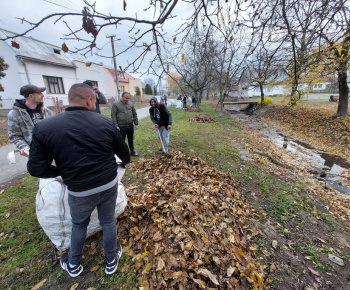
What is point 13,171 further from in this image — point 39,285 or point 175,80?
point 175,80

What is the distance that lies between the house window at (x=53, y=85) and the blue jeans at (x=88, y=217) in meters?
18.5

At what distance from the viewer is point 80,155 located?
1.55m

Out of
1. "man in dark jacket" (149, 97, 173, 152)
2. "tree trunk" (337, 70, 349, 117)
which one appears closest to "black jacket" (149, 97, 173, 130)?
"man in dark jacket" (149, 97, 173, 152)

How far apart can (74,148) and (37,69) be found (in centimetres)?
1822

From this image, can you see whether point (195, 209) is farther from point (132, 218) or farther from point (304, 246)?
point (304, 246)

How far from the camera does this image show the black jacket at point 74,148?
150cm

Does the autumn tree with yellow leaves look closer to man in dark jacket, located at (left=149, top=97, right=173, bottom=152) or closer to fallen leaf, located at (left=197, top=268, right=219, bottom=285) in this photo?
man in dark jacket, located at (left=149, top=97, right=173, bottom=152)

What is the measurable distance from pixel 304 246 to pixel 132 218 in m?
2.57

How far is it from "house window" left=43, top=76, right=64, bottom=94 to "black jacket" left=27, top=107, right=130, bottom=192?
1836 cm

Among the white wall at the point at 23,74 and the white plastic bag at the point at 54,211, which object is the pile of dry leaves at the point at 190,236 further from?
the white wall at the point at 23,74

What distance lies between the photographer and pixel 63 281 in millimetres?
1922

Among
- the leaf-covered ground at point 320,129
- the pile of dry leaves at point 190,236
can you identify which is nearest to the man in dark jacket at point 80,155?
the pile of dry leaves at point 190,236

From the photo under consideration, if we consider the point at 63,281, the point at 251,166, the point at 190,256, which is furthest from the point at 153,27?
the point at 251,166

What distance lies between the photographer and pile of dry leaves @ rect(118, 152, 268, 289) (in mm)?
1849
